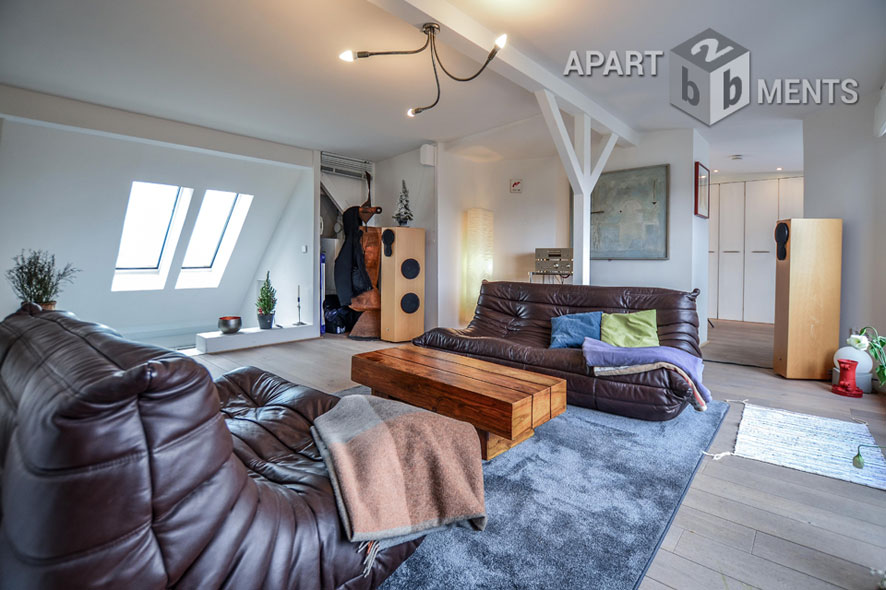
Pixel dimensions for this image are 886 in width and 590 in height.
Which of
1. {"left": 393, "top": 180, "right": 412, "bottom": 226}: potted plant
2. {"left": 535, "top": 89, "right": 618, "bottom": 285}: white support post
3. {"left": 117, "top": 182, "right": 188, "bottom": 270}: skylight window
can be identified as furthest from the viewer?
{"left": 393, "top": 180, "right": 412, "bottom": 226}: potted plant

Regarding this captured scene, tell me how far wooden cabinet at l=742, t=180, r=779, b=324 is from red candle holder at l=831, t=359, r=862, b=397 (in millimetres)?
3875

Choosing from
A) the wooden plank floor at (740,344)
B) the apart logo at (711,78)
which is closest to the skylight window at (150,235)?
the apart logo at (711,78)

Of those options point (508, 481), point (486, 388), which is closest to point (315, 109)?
point (486, 388)

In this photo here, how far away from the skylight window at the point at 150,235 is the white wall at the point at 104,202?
0.43ft

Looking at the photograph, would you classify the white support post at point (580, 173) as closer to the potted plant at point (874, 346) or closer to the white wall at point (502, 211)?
the white wall at point (502, 211)

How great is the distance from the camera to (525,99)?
12.5 ft

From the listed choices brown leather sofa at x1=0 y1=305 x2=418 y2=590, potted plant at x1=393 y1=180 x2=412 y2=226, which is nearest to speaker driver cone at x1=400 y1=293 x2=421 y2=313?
potted plant at x1=393 y1=180 x2=412 y2=226

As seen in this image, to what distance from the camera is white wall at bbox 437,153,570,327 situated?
18.2 feet

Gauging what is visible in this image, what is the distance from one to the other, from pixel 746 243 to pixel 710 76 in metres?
4.21

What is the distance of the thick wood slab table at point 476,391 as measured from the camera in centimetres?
191

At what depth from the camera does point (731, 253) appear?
6.81 meters

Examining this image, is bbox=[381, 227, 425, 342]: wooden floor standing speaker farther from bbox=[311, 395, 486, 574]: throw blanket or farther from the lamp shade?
bbox=[311, 395, 486, 574]: throw blanket

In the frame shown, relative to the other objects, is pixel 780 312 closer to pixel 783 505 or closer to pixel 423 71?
pixel 783 505

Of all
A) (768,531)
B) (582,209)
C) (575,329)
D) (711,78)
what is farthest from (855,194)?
(768,531)
